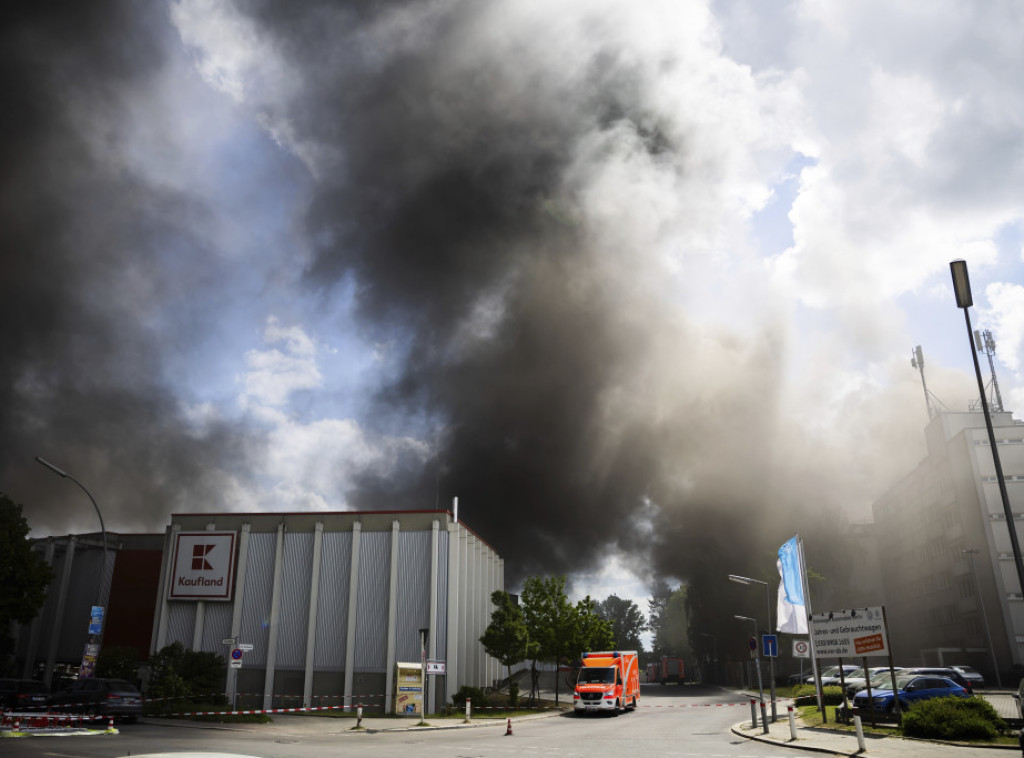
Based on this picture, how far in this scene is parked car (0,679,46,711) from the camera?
29141 millimetres

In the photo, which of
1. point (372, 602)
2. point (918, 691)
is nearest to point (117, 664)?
point (372, 602)

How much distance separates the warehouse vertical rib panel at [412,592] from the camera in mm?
41406

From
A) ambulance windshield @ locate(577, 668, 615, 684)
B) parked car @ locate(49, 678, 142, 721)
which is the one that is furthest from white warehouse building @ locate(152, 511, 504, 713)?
parked car @ locate(49, 678, 142, 721)

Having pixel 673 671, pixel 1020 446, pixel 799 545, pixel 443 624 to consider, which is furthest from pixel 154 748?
pixel 673 671

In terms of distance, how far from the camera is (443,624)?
41.8 metres

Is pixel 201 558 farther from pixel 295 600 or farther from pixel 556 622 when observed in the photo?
pixel 556 622

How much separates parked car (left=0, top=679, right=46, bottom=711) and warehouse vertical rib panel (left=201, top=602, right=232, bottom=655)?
11.4 meters

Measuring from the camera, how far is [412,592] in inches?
1663

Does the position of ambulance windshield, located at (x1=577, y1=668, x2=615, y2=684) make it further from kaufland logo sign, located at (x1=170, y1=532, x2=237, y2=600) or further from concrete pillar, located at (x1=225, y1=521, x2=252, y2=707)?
kaufland logo sign, located at (x1=170, y1=532, x2=237, y2=600)

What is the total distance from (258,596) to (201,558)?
4.60m

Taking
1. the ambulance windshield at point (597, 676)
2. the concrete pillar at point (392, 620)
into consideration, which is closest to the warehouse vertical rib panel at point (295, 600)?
the concrete pillar at point (392, 620)

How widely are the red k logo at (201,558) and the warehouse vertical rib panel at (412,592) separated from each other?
1242 centimetres

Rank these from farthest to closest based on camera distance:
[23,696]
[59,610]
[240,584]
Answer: [59,610], [240,584], [23,696]

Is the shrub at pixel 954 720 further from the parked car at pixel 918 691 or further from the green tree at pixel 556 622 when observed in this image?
the green tree at pixel 556 622
